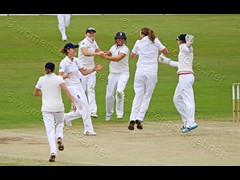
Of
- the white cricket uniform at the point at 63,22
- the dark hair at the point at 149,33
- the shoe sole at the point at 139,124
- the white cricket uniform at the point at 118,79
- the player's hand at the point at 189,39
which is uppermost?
the white cricket uniform at the point at 63,22

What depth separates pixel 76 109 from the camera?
23047 mm

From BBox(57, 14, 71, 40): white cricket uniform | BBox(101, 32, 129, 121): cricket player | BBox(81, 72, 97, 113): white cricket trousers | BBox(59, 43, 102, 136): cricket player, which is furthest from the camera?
BBox(57, 14, 71, 40): white cricket uniform

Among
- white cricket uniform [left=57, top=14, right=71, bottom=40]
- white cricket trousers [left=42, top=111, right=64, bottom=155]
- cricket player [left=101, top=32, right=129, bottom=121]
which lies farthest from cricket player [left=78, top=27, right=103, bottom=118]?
white cricket uniform [left=57, top=14, right=71, bottom=40]

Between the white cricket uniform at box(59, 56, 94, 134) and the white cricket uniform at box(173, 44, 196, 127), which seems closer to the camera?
the white cricket uniform at box(173, 44, 196, 127)

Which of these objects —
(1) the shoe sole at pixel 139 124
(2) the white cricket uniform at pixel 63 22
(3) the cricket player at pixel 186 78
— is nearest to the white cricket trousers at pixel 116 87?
(1) the shoe sole at pixel 139 124

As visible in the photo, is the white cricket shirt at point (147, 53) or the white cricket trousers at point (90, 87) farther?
the white cricket trousers at point (90, 87)

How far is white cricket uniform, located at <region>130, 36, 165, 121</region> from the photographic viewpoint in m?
23.3

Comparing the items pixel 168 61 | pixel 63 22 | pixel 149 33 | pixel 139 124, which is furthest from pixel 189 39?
pixel 63 22

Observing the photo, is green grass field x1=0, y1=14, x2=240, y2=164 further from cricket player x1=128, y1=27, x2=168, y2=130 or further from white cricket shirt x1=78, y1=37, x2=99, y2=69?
cricket player x1=128, y1=27, x2=168, y2=130

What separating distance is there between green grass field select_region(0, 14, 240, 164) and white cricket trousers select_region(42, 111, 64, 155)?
17.0ft

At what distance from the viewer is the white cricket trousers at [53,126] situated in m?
18.7

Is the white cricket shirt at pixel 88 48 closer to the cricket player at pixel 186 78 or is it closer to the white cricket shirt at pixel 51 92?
the cricket player at pixel 186 78

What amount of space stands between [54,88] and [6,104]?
36.3 feet

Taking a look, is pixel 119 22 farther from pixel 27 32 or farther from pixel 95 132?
pixel 95 132
